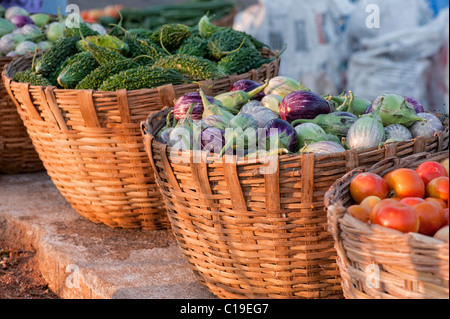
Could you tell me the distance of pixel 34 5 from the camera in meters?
3.64

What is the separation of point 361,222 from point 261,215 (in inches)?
14.3

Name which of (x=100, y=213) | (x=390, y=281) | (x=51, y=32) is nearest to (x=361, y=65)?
(x=51, y=32)

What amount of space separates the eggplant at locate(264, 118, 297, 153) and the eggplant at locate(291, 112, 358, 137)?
0.08m

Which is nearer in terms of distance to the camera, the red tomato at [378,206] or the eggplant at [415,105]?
the red tomato at [378,206]

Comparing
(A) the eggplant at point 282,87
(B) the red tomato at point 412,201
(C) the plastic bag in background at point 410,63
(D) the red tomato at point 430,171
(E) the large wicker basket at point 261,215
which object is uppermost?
(A) the eggplant at point 282,87

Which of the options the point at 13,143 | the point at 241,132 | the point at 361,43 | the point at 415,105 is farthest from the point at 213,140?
the point at 361,43

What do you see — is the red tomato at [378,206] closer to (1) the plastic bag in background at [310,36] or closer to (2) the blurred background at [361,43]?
(2) the blurred background at [361,43]

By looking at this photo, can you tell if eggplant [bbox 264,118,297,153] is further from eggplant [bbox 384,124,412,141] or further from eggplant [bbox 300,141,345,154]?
eggplant [bbox 384,124,412,141]

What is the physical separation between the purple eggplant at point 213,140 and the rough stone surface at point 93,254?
474 millimetres

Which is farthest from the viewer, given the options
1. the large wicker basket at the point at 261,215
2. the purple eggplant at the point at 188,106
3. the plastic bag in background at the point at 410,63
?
the plastic bag in background at the point at 410,63

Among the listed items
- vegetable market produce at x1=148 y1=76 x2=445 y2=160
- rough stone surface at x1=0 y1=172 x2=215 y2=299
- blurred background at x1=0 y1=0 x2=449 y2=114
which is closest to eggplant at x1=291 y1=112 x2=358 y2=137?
vegetable market produce at x1=148 y1=76 x2=445 y2=160

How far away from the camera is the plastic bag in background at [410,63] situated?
12.6 ft

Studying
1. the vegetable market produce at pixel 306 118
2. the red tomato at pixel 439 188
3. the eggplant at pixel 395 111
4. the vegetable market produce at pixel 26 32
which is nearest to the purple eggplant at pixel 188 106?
the vegetable market produce at pixel 306 118

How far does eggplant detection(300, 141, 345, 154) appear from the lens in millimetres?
1446
